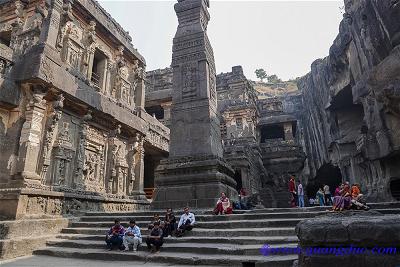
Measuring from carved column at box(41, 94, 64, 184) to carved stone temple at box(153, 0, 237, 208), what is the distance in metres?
3.90

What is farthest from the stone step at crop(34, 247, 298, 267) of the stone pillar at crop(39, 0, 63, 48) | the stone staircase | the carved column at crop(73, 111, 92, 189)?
the stone pillar at crop(39, 0, 63, 48)

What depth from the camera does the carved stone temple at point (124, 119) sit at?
7402mm

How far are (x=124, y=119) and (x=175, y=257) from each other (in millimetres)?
9067

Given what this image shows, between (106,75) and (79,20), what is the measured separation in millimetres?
2636

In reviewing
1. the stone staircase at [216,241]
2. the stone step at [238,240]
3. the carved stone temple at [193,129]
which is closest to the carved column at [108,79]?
the carved stone temple at [193,129]

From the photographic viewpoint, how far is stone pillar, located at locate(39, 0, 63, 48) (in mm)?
9773

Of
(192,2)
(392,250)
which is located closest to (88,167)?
(192,2)

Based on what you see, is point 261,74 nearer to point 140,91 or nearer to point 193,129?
point 140,91

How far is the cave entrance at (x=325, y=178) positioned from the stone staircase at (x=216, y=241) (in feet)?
62.2

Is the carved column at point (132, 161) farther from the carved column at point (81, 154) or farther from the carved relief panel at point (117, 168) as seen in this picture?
the carved column at point (81, 154)

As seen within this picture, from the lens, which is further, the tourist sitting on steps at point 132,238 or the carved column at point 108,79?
the carved column at point 108,79

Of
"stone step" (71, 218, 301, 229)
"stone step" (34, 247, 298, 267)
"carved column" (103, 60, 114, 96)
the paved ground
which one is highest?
"carved column" (103, 60, 114, 96)

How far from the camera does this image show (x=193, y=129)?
7625 mm

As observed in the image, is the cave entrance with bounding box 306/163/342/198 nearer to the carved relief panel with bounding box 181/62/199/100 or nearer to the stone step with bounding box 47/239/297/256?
the carved relief panel with bounding box 181/62/199/100
